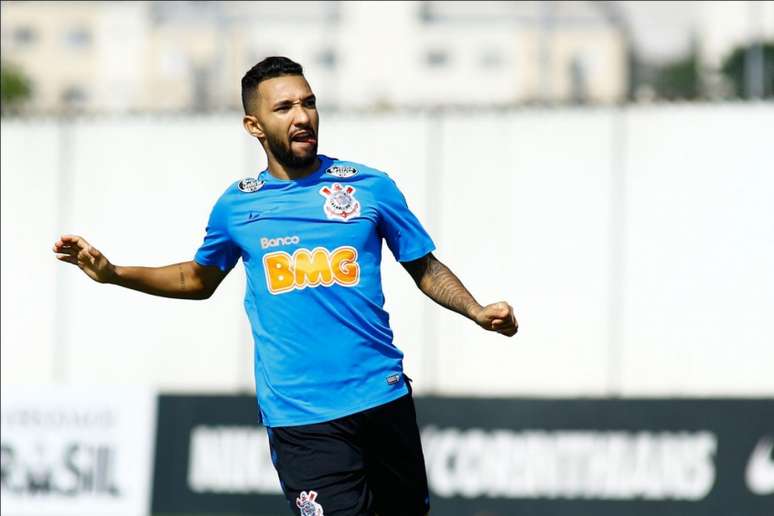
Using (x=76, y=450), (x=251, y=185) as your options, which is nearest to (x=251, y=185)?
(x=251, y=185)

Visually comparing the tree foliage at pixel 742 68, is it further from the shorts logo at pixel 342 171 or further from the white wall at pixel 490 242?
the shorts logo at pixel 342 171

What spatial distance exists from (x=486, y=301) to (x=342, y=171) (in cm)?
726

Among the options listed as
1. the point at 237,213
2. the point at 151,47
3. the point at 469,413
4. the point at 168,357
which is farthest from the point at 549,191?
the point at 151,47

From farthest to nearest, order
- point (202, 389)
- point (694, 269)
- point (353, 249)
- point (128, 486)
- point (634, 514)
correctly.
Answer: point (202, 389)
point (694, 269)
point (128, 486)
point (634, 514)
point (353, 249)

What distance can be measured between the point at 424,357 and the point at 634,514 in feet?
9.82

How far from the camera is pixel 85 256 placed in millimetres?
5172

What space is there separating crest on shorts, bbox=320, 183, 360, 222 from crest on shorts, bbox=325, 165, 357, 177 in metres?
0.05

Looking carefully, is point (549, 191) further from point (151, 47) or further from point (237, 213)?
point (151, 47)

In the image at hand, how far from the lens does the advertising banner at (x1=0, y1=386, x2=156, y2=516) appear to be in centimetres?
1074

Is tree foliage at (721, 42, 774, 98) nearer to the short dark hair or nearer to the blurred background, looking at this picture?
the blurred background

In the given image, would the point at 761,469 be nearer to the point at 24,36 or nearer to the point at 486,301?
the point at 486,301

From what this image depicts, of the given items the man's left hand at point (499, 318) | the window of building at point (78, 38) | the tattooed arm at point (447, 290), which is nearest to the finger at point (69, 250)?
the tattooed arm at point (447, 290)

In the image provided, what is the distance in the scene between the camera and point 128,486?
1075 centimetres

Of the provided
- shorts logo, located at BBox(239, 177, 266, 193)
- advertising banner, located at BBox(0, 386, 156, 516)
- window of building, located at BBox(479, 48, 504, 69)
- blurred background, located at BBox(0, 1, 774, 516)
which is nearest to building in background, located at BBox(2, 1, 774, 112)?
blurred background, located at BBox(0, 1, 774, 516)
